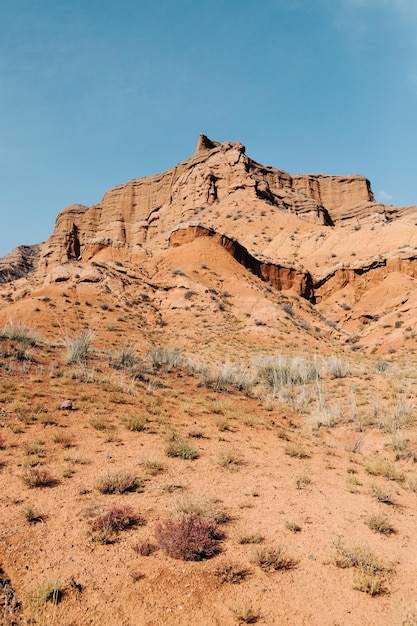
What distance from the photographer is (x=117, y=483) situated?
19.7ft

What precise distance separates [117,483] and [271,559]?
2.78 metres

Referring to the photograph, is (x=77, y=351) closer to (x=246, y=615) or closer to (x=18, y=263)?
(x=246, y=615)

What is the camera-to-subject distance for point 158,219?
227 feet

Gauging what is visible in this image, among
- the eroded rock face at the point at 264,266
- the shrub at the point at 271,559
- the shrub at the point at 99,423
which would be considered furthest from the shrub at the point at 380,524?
the eroded rock face at the point at 264,266

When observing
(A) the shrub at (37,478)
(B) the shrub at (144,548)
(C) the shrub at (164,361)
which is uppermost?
(C) the shrub at (164,361)

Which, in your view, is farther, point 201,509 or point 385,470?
A: point 385,470

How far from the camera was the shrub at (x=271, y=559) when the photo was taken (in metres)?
4.36

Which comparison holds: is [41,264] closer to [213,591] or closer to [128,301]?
[128,301]

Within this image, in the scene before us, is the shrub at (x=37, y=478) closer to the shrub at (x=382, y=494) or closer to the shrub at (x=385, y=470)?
the shrub at (x=382, y=494)

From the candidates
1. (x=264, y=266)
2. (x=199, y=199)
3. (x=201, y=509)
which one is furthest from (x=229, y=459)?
(x=199, y=199)

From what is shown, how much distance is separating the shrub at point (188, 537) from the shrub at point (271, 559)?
1.79ft

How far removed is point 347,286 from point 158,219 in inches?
1659

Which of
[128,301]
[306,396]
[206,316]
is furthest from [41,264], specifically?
[306,396]

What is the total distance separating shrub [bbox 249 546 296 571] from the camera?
4.36 metres
